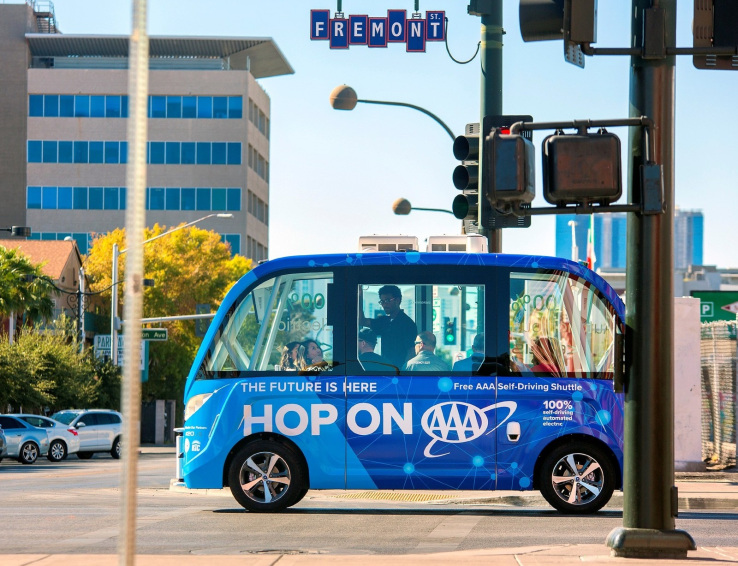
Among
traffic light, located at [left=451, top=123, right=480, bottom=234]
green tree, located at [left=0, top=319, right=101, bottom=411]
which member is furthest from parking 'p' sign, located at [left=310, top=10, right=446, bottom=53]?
green tree, located at [left=0, top=319, right=101, bottom=411]

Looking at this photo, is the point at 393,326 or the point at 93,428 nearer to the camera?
the point at 393,326

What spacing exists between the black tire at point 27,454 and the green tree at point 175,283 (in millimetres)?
31339

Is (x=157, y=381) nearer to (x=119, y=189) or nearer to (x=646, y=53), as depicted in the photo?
(x=119, y=189)

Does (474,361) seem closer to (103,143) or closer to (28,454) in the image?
(28,454)

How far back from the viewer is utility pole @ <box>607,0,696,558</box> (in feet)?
27.0

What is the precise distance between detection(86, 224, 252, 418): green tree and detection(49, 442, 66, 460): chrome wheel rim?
29.9 meters

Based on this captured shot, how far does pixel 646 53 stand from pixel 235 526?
5.99 meters

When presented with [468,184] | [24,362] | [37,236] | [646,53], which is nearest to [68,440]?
[24,362]

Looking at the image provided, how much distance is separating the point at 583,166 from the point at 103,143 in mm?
83382

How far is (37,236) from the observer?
88.1 meters

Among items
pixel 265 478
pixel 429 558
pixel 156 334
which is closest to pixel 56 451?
pixel 156 334

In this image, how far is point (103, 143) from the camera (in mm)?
88688

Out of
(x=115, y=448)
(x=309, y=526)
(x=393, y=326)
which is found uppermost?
(x=393, y=326)

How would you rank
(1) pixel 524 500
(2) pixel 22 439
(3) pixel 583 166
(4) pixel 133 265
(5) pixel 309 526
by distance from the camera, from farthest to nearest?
(2) pixel 22 439, (1) pixel 524 500, (5) pixel 309 526, (3) pixel 583 166, (4) pixel 133 265
